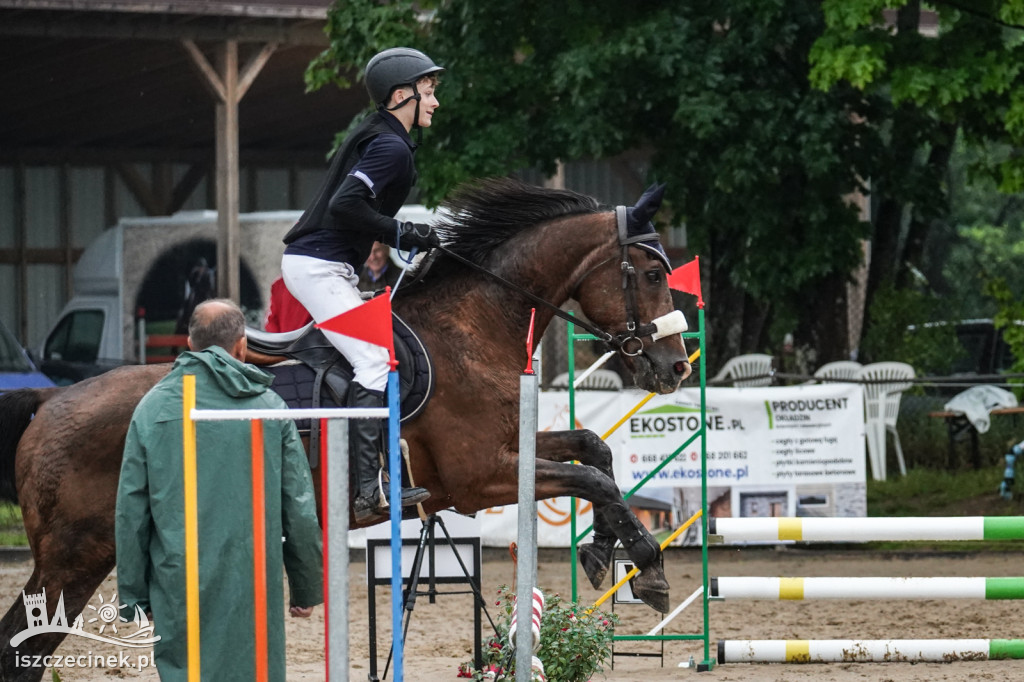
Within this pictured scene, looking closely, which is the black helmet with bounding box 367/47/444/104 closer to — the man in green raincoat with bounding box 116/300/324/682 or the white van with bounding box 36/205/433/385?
the man in green raincoat with bounding box 116/300/324/682

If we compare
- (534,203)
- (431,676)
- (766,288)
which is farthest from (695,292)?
(766,288)

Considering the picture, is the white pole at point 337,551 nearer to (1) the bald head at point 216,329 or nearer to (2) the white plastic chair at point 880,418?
(1) the bald head at point 216,329

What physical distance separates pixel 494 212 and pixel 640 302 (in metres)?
0.79

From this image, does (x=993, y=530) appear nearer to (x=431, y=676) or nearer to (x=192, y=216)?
(x=431, y=676)

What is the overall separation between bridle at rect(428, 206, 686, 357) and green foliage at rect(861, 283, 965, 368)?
9.16m

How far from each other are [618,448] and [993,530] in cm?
461

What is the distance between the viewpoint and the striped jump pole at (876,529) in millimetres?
6273

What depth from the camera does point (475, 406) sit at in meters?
5.47

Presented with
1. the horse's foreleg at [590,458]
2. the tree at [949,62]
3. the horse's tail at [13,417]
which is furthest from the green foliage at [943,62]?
the horse's tail at [13,417]

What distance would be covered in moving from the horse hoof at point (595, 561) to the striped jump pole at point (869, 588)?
1095 mm

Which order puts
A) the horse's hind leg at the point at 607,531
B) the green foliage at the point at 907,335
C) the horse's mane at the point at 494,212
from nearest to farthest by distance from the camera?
the horse's hind leg at the point at 607,531
the horse's mane at the point at 494,212
the green foliage at the point at 907,335

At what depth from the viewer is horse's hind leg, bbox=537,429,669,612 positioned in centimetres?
541

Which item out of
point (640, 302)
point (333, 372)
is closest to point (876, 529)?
point (640, 302)

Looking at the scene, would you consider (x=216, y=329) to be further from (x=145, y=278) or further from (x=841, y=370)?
(x=145, y=278)
